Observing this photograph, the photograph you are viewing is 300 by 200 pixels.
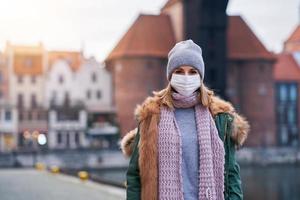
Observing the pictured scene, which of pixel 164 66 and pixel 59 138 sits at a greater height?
pixel 164 66

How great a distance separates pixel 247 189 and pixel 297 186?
101 inches

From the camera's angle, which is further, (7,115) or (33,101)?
(33,101)

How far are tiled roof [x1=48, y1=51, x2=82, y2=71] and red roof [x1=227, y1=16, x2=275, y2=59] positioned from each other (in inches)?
340

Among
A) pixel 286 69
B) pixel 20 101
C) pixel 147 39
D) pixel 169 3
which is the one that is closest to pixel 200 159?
pixel 20 101

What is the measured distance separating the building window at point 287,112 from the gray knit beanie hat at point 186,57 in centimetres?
4115

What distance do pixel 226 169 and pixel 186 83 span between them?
0.92ft

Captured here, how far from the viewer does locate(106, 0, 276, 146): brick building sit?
39562mm

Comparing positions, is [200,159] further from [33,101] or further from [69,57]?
[69,57]

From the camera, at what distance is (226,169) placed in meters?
2.16

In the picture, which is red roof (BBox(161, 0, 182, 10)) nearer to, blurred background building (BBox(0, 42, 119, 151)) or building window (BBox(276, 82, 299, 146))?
blurred background building (BBox(0, 42, 119, 151))

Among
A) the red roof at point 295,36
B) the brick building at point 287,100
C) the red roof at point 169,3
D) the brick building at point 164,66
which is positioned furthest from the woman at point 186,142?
the red roof at point 295,36

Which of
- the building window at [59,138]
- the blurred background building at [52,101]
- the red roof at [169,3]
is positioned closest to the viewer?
the blurred background building at [52,101]

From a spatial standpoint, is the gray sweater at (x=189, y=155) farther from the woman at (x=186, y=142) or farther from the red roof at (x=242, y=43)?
the red roof at (x=242, y=43)

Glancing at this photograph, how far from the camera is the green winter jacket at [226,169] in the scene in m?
2.15
